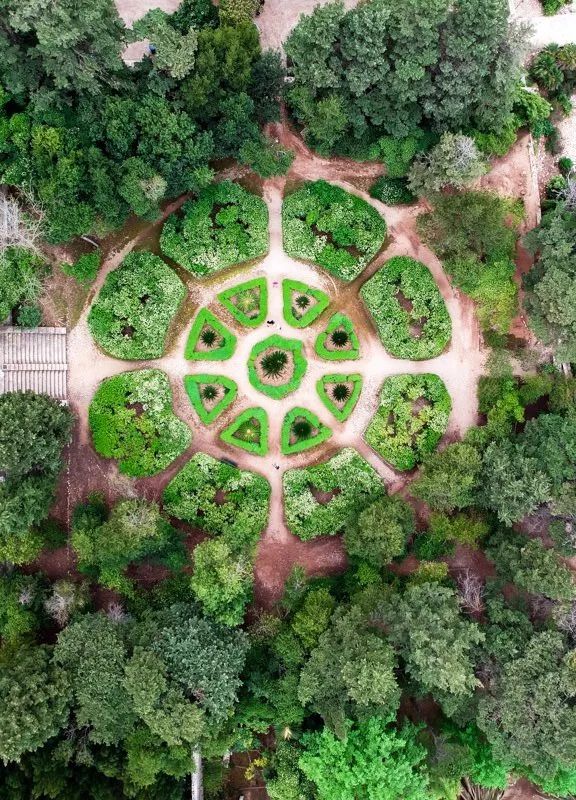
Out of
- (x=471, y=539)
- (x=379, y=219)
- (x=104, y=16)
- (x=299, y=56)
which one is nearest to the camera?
(x=104, y=16)

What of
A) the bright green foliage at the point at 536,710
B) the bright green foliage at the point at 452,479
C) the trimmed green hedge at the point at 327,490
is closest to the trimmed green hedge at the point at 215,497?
the trimmed green hedge at the point at 327,490

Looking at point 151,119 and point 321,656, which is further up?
point 151,119

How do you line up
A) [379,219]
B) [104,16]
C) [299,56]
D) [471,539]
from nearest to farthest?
[104,16] < [299,56] < [471,539] < [379,219]

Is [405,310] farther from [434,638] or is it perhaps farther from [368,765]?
[368,765]

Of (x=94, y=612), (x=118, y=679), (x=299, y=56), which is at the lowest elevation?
(x=118, y=679)

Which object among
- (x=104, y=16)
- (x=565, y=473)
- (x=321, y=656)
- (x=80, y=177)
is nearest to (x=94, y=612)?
(x=321, y=656)

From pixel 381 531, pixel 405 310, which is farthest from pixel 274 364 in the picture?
pixel 381 531

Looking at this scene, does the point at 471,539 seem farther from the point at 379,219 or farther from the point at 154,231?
the point at 154,231
